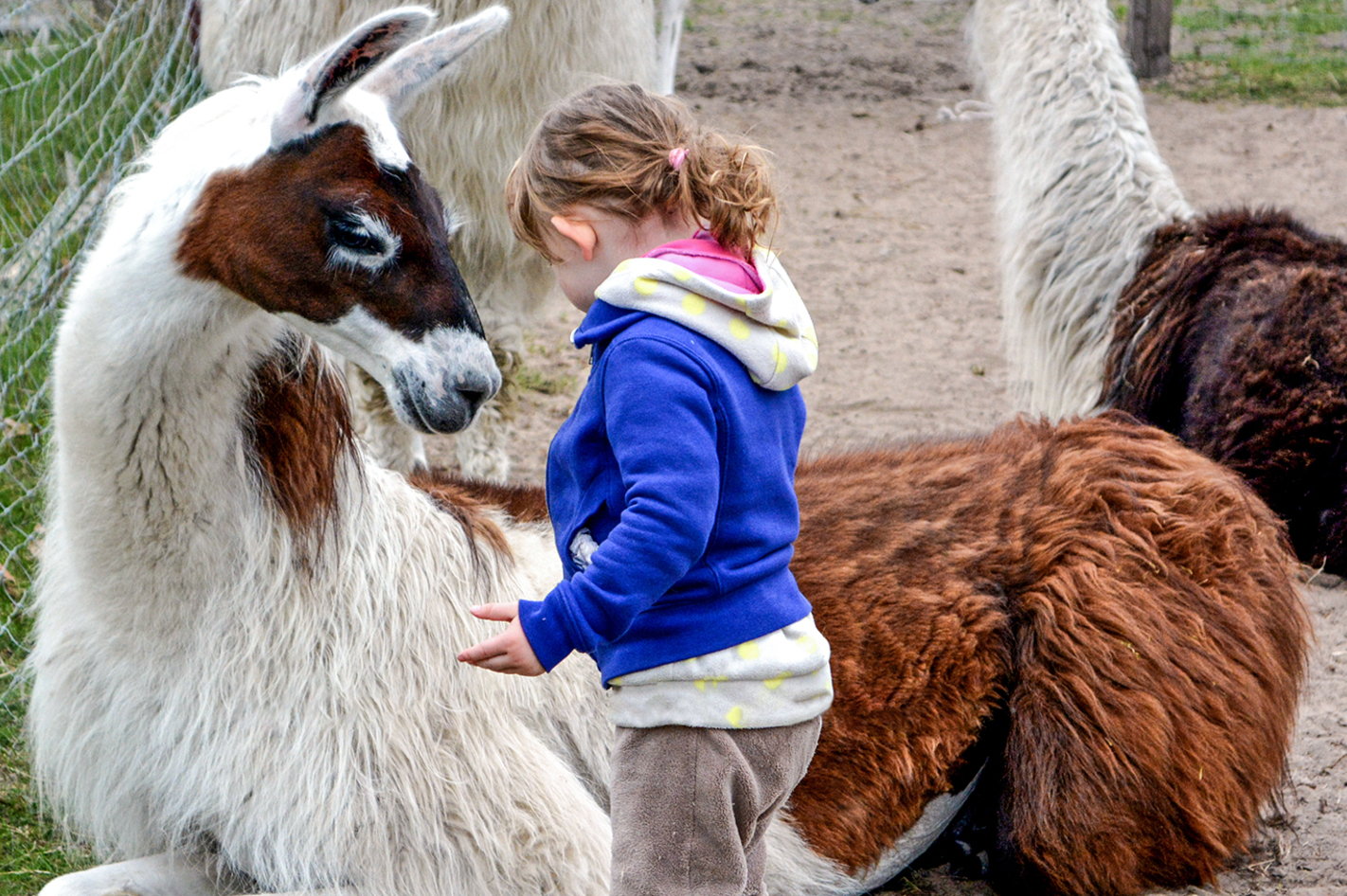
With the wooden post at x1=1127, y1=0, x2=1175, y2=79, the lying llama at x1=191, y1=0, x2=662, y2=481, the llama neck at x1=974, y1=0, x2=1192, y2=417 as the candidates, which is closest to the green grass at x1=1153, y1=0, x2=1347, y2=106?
the wooden post at x1=1127, y1=0, x2=1175, y2=79

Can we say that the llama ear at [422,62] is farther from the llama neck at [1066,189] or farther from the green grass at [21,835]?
the llama neck at [1066,189]

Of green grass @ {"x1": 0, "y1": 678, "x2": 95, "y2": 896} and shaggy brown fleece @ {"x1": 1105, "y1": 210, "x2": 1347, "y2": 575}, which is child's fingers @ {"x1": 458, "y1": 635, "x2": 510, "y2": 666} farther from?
shaggy brown fleece @ {"x1": 1105, "y1": 210, "x2": 1347, "y2": 575}

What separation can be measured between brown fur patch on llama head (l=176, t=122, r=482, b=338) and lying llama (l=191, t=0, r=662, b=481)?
1.57 metres

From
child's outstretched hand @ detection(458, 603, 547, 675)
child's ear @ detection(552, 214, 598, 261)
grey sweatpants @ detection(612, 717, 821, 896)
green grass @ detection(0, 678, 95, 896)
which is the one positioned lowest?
green grass @ detection(0, 678, 95, 896)

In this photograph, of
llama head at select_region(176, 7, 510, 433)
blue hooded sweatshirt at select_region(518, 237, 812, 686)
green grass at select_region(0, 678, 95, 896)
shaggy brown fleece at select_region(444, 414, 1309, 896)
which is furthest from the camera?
green grass at select_region(0, 678, 95, 896)

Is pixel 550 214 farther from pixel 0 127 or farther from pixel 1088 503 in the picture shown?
pixel 0 127

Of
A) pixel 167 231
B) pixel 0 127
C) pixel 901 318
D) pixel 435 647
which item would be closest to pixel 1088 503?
pixel 435 647

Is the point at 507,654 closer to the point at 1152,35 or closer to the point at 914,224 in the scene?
the point at 914,224

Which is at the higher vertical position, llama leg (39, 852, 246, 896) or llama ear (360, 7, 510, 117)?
llama ear (360, 7, 510, 117)

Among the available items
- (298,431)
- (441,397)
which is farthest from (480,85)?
(441,397)

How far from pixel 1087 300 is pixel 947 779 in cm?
207

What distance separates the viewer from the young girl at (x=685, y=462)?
1658 mm

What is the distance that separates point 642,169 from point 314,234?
430mm

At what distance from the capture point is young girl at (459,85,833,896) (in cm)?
166
